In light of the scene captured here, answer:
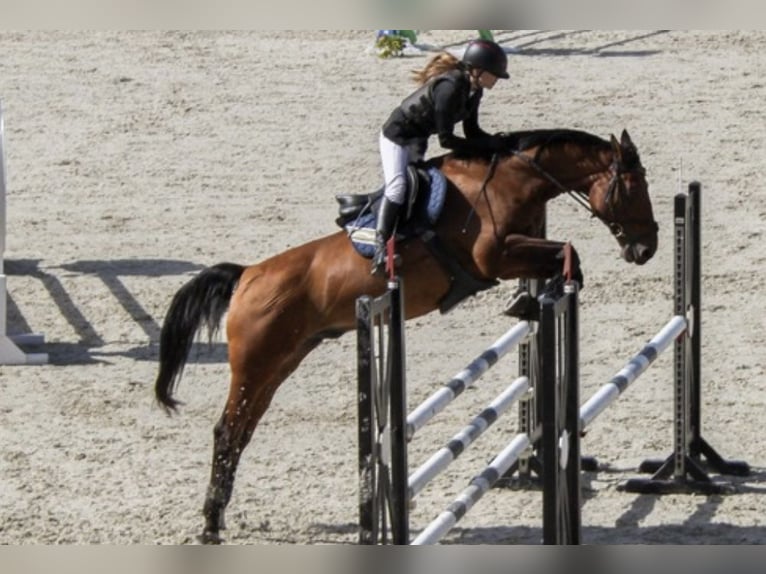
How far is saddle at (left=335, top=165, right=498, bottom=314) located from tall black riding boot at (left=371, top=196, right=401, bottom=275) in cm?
3

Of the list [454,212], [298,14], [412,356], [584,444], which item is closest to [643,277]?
[412,356]

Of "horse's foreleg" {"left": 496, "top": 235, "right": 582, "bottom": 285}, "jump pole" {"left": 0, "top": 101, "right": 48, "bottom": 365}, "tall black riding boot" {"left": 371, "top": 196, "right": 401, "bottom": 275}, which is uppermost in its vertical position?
"tall black riding boot" {"left": 371, "top": 196, "right": 401, "bottom": 275}

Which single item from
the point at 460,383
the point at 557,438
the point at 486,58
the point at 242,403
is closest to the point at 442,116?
the point at 486,58

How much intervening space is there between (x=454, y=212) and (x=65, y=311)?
3351mm

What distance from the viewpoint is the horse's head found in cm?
728

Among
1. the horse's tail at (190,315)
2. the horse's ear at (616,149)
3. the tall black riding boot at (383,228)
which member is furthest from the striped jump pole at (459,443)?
the horse's tail at (190,315)

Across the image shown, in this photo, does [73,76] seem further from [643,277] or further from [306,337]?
[306,337]

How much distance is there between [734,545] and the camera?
6.95 meters

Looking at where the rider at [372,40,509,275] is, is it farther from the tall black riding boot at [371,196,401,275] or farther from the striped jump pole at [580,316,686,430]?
the striped jump pole at [580,316,686,430]

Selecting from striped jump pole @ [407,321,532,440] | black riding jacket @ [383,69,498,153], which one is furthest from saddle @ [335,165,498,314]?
striped jump pole @ [407,321,532,440]

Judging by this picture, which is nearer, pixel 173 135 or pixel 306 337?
pixel 306 337

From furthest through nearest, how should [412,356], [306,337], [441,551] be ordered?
[412,356] → [306,337] → [441,551]

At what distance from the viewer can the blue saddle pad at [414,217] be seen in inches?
284

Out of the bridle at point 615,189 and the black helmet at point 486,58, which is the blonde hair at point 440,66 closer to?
the black helmet at point 486,58
